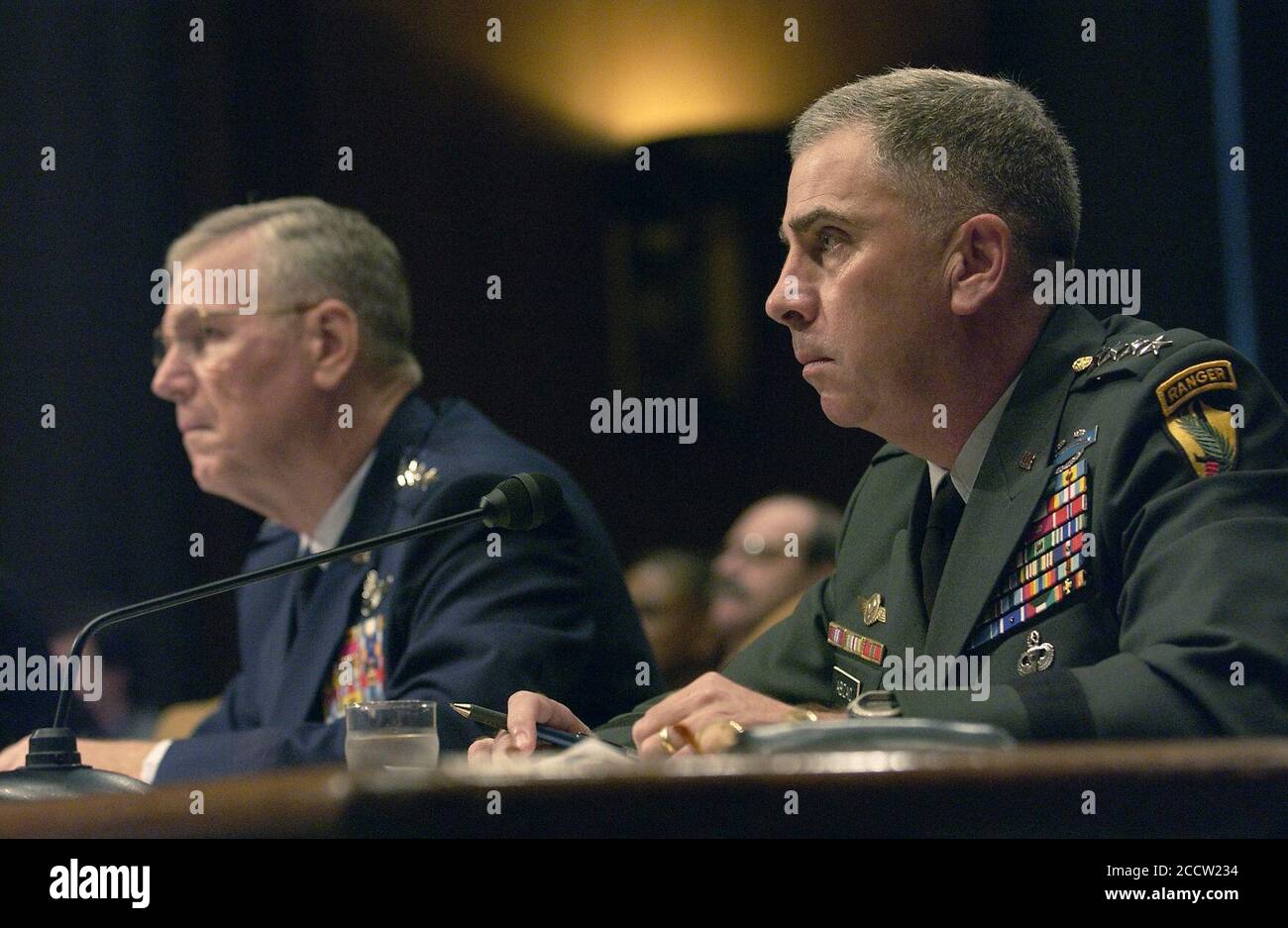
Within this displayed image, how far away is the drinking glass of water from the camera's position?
6.17ft

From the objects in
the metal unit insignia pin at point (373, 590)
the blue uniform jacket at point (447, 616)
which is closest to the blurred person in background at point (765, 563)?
the blue uniform jacket at point (447, 616)

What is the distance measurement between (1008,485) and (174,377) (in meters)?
1.77

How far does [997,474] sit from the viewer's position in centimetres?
233

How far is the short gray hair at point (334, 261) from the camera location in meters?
3.35

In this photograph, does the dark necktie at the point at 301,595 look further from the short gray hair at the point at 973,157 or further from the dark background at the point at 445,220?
the short gray hair at the point at 973,157

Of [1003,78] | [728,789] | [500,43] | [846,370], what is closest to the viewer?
[728,789]

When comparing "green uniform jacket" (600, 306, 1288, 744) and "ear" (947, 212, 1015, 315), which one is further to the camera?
"ear" (947, 212, 1015, 315)

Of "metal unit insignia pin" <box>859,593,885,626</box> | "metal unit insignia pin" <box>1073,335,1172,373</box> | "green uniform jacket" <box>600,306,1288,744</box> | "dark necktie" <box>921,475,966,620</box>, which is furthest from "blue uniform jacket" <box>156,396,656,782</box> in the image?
"metal unit insignia pin" <box>1073,335,1172,373</box>

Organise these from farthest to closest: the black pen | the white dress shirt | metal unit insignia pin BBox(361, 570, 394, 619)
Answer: the white dress shirt
metal unit insignia pin BBox(361, 570, 394, 619)
the black pen

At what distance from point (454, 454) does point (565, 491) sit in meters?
0.23

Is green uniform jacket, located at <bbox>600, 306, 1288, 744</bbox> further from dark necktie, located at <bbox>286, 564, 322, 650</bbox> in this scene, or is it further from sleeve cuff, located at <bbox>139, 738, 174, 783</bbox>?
dark necktie, located at <bbox>286, 564, 322, 650</bbox>
